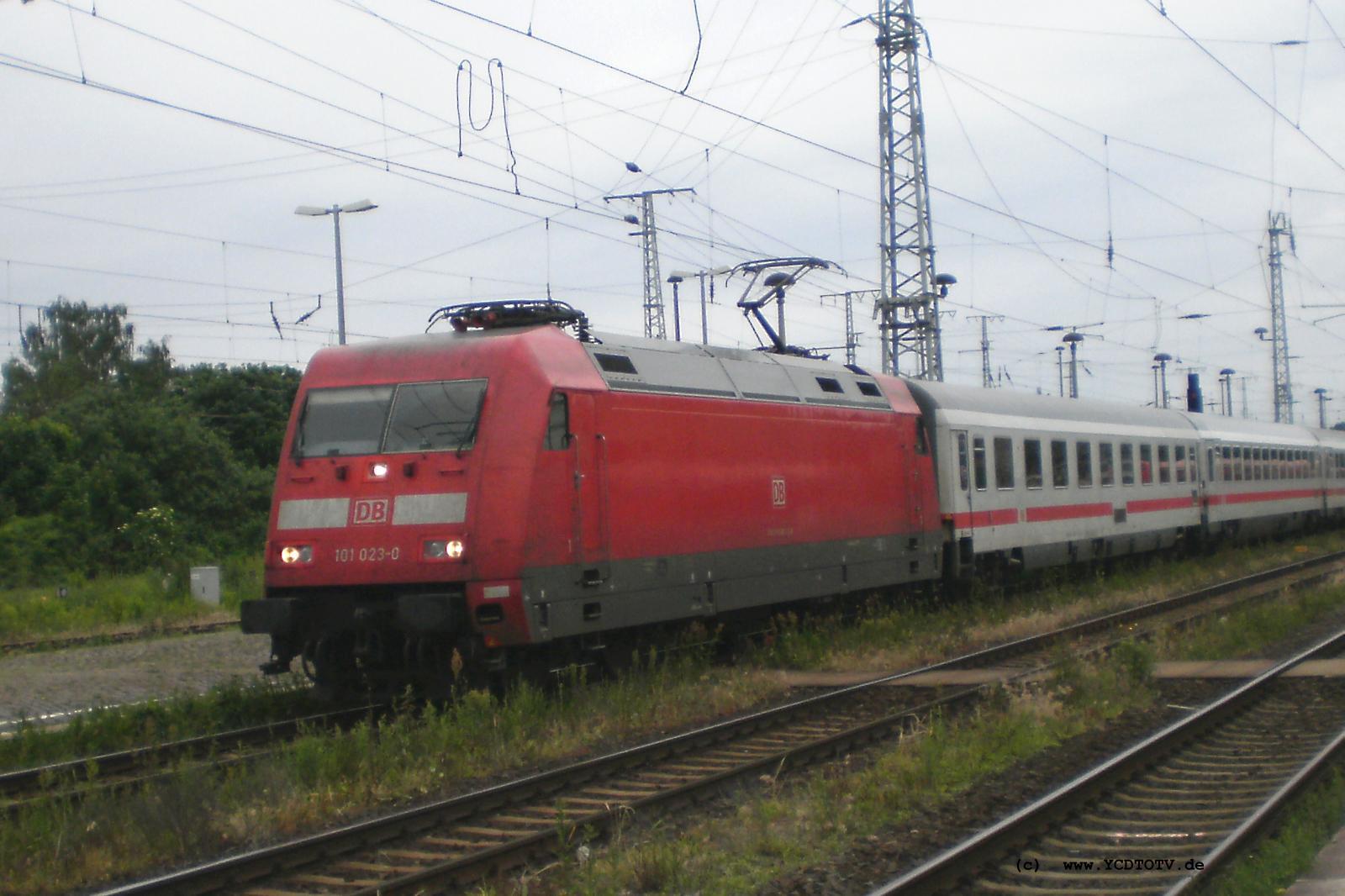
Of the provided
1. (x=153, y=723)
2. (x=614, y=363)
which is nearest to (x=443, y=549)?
(x=614, y=363)

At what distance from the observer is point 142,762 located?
9.93 m

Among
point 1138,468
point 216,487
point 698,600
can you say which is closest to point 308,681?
point 698,600

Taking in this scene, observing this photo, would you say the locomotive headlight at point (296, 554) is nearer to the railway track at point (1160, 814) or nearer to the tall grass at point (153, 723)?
the tall grass at point (153, 723)

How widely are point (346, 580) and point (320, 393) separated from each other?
1.85 m

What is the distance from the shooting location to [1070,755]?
9.77 m

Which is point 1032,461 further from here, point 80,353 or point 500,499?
point 80,353


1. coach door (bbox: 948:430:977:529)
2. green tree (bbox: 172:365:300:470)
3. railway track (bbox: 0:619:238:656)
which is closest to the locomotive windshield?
coach door (bbox: 948:430:977:529)

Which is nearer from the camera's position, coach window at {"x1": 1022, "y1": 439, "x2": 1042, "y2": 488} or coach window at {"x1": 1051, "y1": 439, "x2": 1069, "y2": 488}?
coach window at {"x1": 1022, "y1": 439, "x2": 1042, "y2": 488}

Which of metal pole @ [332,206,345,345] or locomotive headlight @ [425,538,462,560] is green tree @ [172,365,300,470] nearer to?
metal pole @ [332,206,345,345]

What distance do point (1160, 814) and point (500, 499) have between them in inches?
209

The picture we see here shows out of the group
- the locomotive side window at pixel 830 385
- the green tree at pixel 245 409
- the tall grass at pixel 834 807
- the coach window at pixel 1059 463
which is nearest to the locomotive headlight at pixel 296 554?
the tall grass at pixel 834 807

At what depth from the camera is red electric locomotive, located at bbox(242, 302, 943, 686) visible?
424 inches

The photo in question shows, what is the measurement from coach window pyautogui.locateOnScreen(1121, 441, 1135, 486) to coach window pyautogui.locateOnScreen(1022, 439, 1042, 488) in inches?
140

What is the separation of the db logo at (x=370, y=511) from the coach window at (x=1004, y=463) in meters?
11.2
